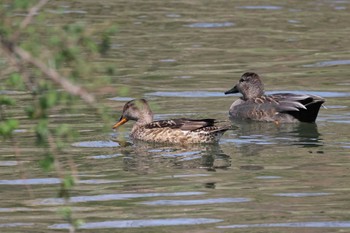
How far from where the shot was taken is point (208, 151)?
1281 centimetres

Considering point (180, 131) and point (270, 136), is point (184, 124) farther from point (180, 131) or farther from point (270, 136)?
point (270, 136)

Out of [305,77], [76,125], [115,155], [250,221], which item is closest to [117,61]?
[305,77]

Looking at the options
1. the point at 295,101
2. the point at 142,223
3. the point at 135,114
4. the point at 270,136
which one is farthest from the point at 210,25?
the point at 142,223

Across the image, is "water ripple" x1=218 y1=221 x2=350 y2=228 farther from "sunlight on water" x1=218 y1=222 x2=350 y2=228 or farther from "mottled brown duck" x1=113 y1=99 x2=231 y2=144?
"mottled brown duck" x1=113 y1=99 x2=231 y2=144

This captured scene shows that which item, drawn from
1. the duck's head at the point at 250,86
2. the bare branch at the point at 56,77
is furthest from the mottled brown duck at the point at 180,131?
the bare branch at the point at 56,77

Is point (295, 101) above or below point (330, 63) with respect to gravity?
above

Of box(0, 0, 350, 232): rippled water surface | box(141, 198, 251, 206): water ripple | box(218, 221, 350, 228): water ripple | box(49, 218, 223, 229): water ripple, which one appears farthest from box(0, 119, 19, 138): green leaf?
box(141, 198, 251, 206): water ripple

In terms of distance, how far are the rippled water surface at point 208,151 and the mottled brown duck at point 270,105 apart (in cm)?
21

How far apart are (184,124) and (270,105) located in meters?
2.20

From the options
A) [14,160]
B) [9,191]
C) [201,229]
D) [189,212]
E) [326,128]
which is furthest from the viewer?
[326,128]

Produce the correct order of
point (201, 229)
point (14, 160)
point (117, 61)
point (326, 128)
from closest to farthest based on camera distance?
point (201, 229) → point (14, 160) → point (326, 128) → point (117, 61)

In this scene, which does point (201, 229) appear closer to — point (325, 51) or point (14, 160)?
point (14, 160)

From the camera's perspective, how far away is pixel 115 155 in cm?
1244

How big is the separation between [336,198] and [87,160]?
328cm
